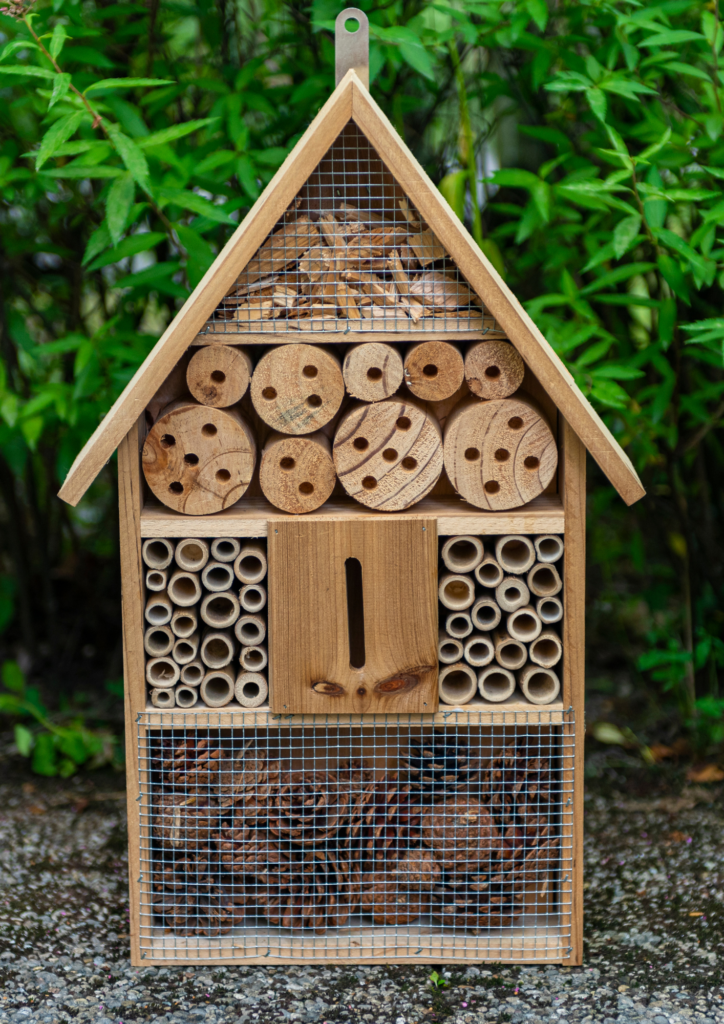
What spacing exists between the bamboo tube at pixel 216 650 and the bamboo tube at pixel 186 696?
0.07 m

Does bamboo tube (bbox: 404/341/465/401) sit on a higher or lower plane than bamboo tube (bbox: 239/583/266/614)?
higher

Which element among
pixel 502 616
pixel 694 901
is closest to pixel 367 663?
pixel 502 616

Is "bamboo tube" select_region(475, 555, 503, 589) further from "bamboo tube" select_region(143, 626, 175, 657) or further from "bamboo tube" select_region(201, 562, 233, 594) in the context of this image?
"bamboo tube" select_region(143, 626, 175, 657)

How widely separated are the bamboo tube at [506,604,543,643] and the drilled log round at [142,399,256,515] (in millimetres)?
656

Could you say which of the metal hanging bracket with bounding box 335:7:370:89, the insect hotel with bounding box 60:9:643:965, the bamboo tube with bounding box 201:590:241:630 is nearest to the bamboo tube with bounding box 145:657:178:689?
the insect hotel with bounding box 60:9:643:965

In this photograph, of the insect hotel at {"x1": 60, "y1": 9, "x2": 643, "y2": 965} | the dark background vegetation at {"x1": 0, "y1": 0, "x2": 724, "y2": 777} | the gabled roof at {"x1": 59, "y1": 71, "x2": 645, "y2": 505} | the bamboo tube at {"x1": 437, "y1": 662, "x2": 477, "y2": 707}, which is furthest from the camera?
the dark background vegetation at {"x1": 0, "y1": 0, "x2": 724, "y2": 777}

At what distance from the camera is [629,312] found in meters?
3.10

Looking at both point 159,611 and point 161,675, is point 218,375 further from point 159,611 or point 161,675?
point 161,675

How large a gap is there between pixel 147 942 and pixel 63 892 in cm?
44

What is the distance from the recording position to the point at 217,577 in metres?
2.01

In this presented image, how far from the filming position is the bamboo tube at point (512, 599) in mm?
2004

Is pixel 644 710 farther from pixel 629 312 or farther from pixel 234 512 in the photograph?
pixel 234 512

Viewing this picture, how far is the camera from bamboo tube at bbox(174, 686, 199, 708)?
2.03 meters

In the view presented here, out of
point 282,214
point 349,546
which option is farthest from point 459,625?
point 282,214
